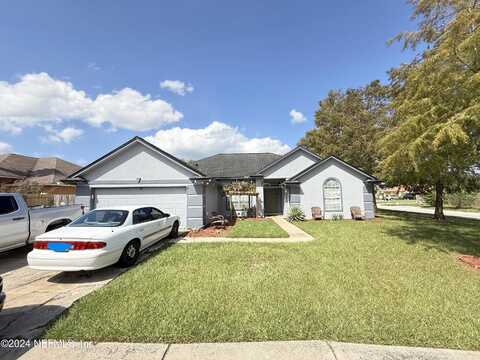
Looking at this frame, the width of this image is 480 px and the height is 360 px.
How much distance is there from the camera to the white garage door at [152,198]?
488 inches

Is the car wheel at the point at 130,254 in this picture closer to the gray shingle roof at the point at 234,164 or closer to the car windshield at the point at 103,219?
the car windshield at the point at 103,219

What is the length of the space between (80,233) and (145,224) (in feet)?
6.45

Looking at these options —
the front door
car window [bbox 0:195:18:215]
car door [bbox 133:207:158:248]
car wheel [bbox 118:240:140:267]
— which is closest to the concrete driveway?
car wheel [bbox 118:240:140:267]

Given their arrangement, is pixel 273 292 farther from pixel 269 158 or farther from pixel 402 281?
pixel 269 158

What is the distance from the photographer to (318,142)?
23531mm

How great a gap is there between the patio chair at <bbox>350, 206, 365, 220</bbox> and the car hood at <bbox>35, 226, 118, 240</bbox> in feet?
48.3

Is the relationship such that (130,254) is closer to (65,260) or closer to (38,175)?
(65,260)

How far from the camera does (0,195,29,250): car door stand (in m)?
6.54

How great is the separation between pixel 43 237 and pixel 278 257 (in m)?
6.08

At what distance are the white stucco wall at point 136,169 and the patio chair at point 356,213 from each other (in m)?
11.4

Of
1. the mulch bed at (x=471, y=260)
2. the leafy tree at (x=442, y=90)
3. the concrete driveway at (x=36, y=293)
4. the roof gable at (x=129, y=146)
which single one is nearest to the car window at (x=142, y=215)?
the concrete driveway at (x=36, y=293)

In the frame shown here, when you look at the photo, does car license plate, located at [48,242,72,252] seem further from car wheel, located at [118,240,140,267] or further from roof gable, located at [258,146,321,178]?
roof gable, located at [258,146,321,178]

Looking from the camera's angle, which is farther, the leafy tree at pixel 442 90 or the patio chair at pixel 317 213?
the patio chair at pixel 317 213

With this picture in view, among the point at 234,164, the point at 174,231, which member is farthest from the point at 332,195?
the point at 174,231
